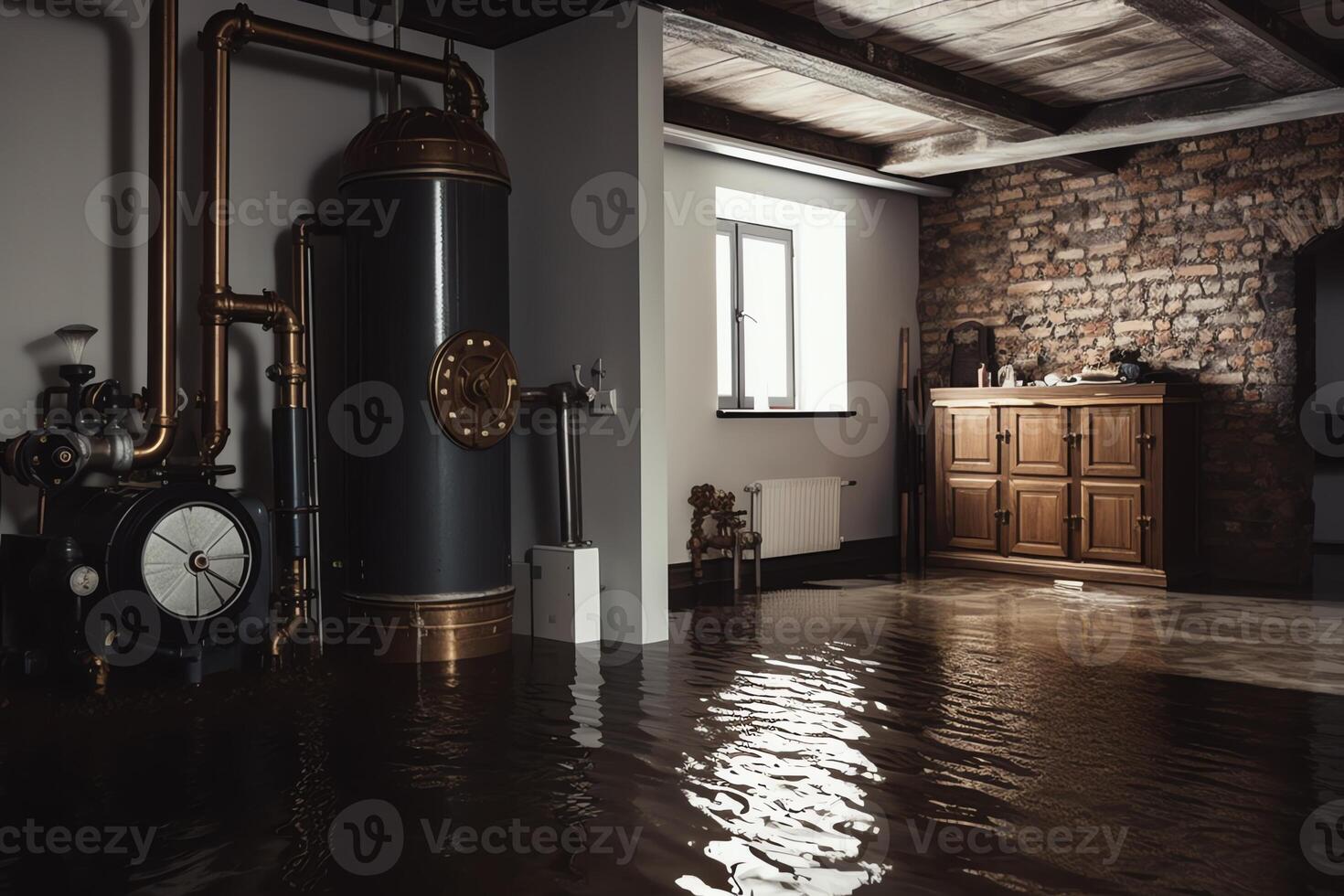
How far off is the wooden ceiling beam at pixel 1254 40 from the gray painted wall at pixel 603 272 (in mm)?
2099

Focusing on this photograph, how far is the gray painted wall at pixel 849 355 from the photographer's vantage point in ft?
22.9

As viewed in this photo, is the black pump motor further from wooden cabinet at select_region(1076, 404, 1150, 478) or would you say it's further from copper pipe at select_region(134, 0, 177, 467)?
wooden cabinet at select_region(1076, 404, 1150, 478)

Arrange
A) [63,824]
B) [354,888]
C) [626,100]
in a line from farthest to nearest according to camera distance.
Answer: [626,100] < [63,824] < [354,888]

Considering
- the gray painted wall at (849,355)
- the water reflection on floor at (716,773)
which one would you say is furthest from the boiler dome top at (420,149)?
the gray painted wall at (849,355)

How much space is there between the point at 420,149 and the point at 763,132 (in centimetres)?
301

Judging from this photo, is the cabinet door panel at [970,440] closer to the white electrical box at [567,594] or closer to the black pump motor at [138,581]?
the white electrical box at [567,594]

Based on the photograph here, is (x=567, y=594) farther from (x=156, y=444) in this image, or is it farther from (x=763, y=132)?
(x=763, y=132)

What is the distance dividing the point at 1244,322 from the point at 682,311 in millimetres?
3416

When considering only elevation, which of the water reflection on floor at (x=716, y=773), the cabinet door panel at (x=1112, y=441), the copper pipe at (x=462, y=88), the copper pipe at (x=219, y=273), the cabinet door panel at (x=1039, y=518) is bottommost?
the water reflection on floor at (x=716, y=773)

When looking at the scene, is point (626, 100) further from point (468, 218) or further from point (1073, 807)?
point (1073, 807)

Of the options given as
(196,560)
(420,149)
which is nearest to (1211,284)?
(420,149)

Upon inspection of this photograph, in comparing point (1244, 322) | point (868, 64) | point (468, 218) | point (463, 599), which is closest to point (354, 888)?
point (463, 599)

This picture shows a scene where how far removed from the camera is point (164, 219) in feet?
14.1

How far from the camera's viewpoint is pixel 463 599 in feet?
15.5
